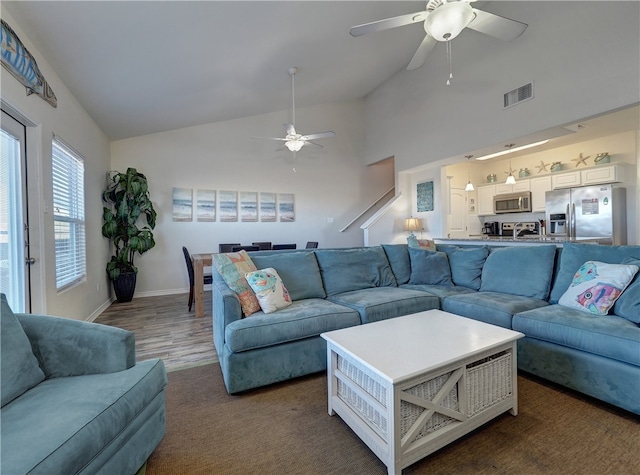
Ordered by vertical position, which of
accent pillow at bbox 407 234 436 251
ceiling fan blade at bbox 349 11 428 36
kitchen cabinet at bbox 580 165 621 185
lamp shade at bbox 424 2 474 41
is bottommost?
accent pillow at bbox 407 234 436 251

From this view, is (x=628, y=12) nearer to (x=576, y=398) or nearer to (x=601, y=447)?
(x=576, y=398)

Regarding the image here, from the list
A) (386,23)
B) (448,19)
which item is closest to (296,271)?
(386,23)

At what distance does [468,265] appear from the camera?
3137mm

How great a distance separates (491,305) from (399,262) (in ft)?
3.70

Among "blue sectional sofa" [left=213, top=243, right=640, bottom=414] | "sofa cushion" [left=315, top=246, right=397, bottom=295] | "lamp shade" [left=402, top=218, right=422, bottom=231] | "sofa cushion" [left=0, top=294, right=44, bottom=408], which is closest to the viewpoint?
"sofa cushion" [left=0, top=294, right=44, bottom=408]

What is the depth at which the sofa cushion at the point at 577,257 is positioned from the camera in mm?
2193

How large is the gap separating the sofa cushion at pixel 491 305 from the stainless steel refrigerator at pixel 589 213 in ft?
10.7

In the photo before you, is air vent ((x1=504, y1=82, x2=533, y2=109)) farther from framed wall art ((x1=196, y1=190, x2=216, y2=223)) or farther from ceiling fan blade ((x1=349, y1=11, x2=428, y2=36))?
framed wall art ((x1=196, y1=190, x2=216, y2=223))

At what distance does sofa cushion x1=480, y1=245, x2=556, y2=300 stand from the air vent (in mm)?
2346

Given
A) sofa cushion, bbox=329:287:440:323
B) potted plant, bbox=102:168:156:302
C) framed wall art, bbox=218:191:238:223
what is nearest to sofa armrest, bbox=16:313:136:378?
sofa cushion, bbox=329:287:440:323

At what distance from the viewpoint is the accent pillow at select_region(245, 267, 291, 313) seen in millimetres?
2213

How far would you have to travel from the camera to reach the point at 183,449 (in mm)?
1447

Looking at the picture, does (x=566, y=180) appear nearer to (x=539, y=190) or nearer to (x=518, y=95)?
(x=539, y=190)

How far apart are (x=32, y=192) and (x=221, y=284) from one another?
67.2 inches
